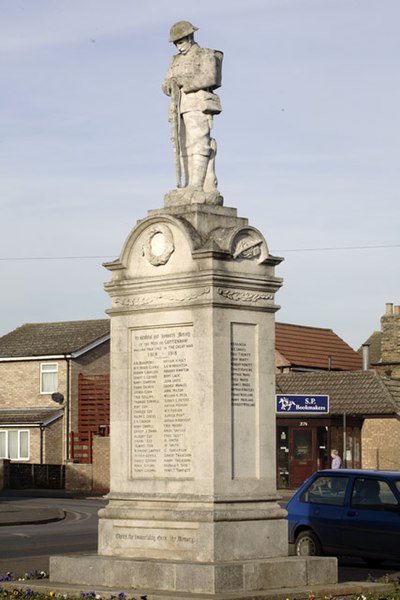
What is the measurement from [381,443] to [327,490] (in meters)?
30.2

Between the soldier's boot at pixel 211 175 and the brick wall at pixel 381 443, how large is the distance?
1376 inches

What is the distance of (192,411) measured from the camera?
14492 mm

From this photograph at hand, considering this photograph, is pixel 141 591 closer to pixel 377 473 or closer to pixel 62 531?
pixel 377 473

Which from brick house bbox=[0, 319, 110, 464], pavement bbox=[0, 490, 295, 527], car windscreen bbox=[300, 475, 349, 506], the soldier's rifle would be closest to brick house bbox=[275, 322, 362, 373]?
brick house bbox=[0, 319, 110, 464]

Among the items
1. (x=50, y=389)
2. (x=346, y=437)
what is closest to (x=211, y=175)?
(x=346, y=437)

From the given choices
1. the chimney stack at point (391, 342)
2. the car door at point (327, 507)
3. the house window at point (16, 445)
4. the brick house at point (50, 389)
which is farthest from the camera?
the chimney stack at point (391, 342)

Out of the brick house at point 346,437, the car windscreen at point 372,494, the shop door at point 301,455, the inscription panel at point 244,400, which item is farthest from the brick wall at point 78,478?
the inscription panel at point 244,400

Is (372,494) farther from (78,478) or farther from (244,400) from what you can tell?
(78,478)

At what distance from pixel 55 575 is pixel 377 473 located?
689cm

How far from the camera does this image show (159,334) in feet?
49.5

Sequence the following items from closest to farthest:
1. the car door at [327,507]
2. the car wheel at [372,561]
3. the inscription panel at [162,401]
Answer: the inscription panel at [162,401] < the car wheel at [372,561] < the car door at [327,507]

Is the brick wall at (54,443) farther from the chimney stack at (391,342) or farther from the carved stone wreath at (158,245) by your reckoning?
the carved stone wreath at (158,245)

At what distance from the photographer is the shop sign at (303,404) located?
48.8m

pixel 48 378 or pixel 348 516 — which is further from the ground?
pixel 48 378
